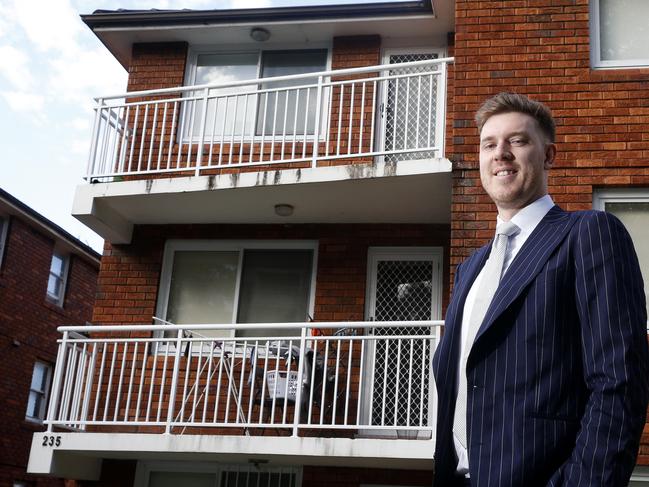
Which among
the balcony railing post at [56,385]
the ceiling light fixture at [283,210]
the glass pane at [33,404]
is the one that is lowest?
the balcony railing post at [56,385]

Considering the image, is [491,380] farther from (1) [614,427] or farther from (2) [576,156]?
(2) [576,156]

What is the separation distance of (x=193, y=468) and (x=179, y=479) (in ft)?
0.76

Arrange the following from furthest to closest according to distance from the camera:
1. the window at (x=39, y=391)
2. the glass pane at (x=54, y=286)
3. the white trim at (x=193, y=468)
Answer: the glass pane at (x=54, y=286) < the window at (x=39, y=391) < the white trim at (x=193, y=468)

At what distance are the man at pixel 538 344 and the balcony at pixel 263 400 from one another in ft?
20.8

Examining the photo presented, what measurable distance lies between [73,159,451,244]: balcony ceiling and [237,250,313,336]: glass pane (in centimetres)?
46

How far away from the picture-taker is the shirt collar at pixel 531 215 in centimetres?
245

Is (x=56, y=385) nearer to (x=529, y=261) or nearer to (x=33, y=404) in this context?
(x=529, y=261)

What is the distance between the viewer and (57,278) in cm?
2073

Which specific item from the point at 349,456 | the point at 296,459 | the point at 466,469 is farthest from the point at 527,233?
the point at 296,459

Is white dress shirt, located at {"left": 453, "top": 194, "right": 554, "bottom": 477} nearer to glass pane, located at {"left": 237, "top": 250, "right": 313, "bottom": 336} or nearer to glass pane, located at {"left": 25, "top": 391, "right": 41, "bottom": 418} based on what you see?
glass pane, located at {"left": 237, "top": 250, "right": 313, "bottom": 336}

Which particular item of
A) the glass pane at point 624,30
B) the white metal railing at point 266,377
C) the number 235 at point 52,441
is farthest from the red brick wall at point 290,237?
the glass pane at point 624,30

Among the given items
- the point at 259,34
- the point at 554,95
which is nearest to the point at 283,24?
the point at 259,34

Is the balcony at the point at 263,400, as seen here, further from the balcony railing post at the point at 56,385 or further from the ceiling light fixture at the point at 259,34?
the ceiling light fixture at the point at 259,34

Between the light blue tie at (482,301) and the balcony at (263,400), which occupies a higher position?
the balcony at (263,400)
